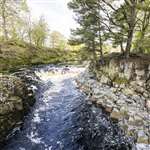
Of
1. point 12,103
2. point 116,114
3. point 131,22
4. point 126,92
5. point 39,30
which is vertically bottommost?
point 116,114

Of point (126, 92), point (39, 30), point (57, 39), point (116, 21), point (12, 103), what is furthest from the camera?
point (57, 39)

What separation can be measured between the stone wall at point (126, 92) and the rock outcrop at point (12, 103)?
13.4 feet

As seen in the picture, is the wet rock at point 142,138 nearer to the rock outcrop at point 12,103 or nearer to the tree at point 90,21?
the rock outcrop at point 12,103

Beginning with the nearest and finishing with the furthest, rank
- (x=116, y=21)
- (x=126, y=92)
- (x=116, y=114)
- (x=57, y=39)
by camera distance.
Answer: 1. (x=116, y=114)
2. (x=126, y=92)
3. (x=116, y=21)
4. (x=57, y=39)

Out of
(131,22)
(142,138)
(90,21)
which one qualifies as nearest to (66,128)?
(142,138)

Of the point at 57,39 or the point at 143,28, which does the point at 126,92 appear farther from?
the point at 57,39

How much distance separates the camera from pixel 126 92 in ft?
45.8

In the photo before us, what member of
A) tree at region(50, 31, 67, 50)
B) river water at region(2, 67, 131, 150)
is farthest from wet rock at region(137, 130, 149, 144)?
tree at region(50, 31, 67, 50)

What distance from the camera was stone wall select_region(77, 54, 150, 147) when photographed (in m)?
10.8

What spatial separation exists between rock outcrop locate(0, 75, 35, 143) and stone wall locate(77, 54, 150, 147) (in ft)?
13.4

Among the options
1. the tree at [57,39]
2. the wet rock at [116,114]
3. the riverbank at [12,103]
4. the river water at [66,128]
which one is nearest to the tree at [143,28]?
the river water at [66,128]

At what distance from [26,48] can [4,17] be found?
6.70m

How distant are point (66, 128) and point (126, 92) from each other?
15.0ft

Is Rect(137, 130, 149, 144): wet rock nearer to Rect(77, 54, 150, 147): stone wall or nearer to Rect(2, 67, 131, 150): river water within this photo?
Rect(77, 54, 150, 147): stone wall
